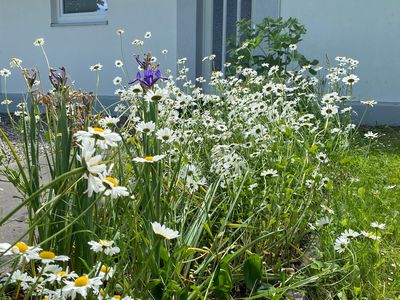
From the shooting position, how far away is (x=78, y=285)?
3.43 feet

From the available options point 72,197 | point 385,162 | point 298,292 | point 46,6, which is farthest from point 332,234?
point 46,6

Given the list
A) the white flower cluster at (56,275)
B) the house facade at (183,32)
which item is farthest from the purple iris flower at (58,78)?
the house facade at (183,32)

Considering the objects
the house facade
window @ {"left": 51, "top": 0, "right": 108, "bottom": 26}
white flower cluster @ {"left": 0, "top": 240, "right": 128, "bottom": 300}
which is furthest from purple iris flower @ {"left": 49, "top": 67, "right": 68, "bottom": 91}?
window @ {"left": 51, "top": 0, "right": 108, "bottom": 26}

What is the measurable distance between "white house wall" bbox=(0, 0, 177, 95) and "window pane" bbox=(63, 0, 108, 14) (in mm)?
342

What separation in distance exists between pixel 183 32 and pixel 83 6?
6.84 feet

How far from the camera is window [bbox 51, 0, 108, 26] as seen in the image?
829cm

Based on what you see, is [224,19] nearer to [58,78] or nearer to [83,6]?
[83,6]

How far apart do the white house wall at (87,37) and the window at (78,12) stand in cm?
13

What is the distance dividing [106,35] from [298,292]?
22.6 feet

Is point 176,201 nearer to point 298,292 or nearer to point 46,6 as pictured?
point 298,292

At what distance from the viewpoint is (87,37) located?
8.18 m

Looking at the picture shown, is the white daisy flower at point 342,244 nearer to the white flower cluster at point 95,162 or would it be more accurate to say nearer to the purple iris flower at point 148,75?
the purple iris flower at point 148,75

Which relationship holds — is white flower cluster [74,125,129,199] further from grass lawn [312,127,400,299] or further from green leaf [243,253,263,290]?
grass lawn [312,127,400,299]

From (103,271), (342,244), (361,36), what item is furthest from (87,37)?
(103,271)
